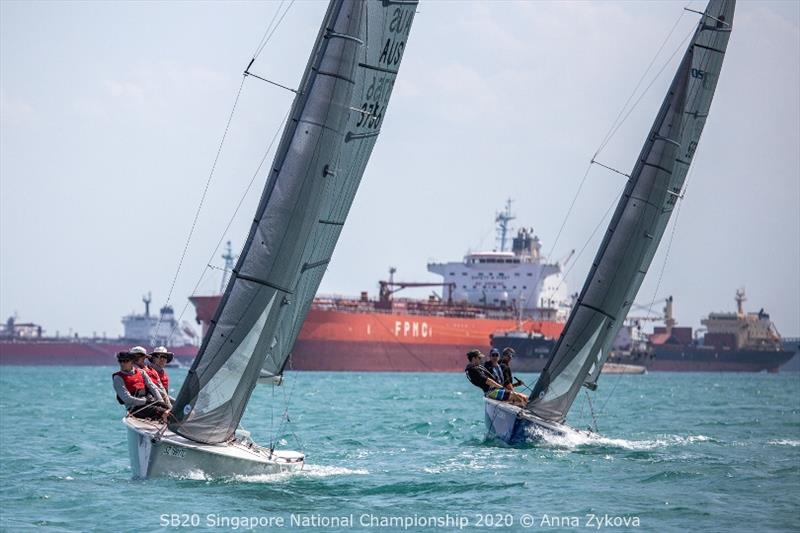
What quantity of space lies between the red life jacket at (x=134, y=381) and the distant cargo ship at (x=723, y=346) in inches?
3000

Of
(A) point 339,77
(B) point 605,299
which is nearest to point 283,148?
(A) point 339,77

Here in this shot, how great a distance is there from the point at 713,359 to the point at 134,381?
81.9 m

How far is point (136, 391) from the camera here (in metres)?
13.2

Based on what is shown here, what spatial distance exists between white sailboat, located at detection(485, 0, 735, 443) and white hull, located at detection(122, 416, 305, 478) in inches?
242

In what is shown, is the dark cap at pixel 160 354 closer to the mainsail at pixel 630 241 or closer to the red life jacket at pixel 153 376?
the red life jacket at pixel 153 376

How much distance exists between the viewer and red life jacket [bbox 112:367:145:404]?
1306cm

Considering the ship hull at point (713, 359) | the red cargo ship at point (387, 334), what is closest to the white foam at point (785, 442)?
the red cargo ship at point (387, 334)

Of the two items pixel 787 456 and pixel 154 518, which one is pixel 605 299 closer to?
pixel 787 456

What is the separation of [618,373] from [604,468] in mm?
61567

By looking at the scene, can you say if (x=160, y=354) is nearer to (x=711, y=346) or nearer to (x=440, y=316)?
(x=440, y=316)

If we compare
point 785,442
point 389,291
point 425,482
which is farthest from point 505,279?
point 425,482

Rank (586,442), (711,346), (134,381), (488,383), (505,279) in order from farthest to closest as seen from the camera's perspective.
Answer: (711,346) < (505,279) < (488,383) < (586,442) < (134,381)

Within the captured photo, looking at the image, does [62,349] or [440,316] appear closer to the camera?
[440,316]

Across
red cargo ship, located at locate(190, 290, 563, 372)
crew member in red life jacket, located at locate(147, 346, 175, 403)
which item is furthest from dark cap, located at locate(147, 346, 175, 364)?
red cargo ship, located at locate(190, 290, 563, 372)
